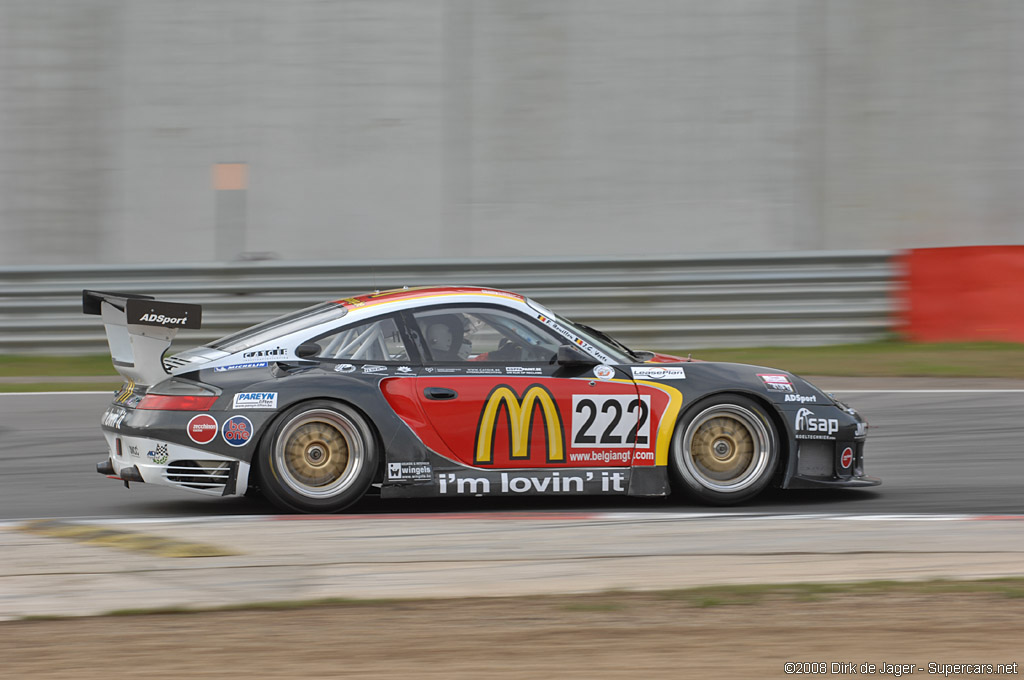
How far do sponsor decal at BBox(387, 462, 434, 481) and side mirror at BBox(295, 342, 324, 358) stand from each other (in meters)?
0.74

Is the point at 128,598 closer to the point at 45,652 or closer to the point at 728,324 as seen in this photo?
the point at 45,652

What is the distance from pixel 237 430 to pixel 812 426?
310cm

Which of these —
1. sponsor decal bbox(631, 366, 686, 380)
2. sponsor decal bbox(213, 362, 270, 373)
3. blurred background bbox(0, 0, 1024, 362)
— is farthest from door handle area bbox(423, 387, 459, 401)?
blurred background bbox(0, 0, 1024, 362)

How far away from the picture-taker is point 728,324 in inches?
520

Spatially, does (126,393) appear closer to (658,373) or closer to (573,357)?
(573,357)

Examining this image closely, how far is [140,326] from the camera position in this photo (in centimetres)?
650

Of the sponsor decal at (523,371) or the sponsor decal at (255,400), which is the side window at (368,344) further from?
the sponsor decal at (523,371)

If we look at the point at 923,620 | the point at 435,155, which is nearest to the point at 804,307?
the point at 435,155

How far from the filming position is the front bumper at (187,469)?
6.31m

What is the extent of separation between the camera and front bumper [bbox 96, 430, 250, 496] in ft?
20.7

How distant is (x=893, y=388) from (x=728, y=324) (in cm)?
265

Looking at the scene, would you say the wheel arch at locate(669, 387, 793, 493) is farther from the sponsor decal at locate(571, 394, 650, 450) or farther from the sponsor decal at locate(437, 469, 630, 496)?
the sponsor decal at locate(437, 469, 630, 496)

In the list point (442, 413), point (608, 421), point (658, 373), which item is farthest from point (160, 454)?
point (658, 373)

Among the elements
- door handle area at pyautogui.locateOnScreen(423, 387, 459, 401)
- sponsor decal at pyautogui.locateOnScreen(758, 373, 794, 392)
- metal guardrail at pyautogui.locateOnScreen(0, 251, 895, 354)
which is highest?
metal guardrail at pyautogui.locateOnScreen(0, 251, 895, 354)
